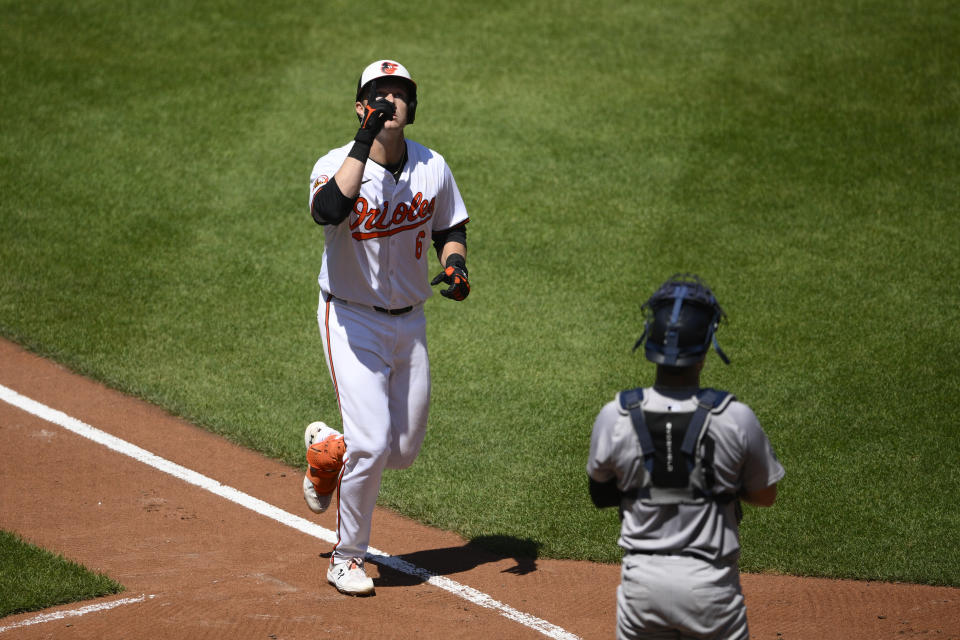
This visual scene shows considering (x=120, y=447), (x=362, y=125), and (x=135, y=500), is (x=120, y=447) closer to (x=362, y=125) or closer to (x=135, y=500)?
(x=135, y=500)

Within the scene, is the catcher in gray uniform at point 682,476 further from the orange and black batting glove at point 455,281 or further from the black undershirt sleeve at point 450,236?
the black undershirt sleeve at point 450,236

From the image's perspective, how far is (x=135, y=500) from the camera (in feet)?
20.2

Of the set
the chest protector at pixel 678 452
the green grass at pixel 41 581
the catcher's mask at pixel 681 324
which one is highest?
the catcher's mask at pixel 681 324

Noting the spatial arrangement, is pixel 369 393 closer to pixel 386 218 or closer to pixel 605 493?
pixel 386 218

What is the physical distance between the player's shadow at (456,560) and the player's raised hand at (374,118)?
7.40 ft

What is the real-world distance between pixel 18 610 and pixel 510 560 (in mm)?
2498

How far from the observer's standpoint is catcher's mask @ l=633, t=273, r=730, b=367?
3.19m

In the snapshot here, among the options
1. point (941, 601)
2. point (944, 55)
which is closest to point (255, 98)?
point (944, 55)

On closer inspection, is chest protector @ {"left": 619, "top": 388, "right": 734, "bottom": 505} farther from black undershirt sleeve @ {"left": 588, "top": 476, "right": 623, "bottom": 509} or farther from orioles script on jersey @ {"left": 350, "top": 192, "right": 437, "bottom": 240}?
orioles script on jersey @ {"left": 350, "top": 192, "right": 437, "bottom": 240}

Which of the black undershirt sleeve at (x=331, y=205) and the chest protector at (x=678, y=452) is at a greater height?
the black undershirt sleeve at (x=331, y=205)

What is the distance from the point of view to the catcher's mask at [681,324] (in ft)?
10.5

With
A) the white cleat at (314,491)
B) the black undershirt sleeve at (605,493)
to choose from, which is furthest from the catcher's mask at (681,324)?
the white cleat at (314,491)

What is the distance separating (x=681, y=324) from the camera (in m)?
3.20

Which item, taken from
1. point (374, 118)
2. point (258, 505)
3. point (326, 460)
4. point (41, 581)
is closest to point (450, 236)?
point (374, 118)
